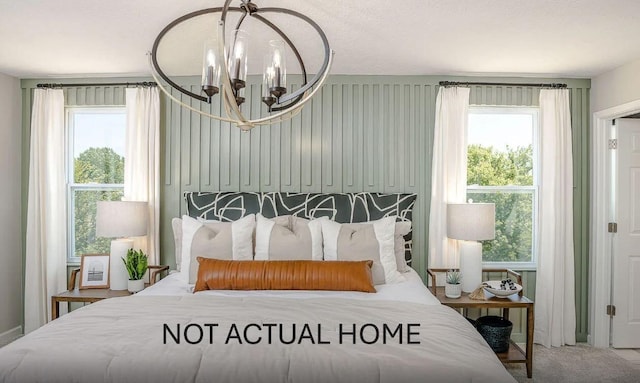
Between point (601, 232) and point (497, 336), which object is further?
point (601, 232)

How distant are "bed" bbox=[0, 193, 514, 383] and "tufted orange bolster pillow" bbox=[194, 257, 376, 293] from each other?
0.87 ft

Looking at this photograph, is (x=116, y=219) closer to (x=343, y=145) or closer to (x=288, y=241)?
(x=288, y=241)

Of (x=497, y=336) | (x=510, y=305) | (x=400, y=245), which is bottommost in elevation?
(x=497, y=336)

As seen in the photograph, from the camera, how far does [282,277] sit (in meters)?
2.84

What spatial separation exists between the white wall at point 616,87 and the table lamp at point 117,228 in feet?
13.9

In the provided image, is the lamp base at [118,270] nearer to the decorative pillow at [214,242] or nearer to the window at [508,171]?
the decorative pillow at [214,242]

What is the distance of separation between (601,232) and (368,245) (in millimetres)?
2355

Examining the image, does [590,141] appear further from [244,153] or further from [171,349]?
[171,349]

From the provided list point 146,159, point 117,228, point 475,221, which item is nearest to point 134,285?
point 117,228

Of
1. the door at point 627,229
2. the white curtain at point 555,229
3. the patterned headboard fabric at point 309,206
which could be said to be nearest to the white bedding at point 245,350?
the patterned headboard fabric at point 309,206

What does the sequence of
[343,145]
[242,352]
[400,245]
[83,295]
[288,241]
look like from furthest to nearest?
[343,145] → [400,245] → [83,295] → [288,241] → [242,352]

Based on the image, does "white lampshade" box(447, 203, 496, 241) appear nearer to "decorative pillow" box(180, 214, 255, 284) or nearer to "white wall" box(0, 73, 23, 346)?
"decorative pillow" box(180, 214, 255, 284)

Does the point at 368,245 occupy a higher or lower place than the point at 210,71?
lower

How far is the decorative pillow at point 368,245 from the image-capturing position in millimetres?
3072
